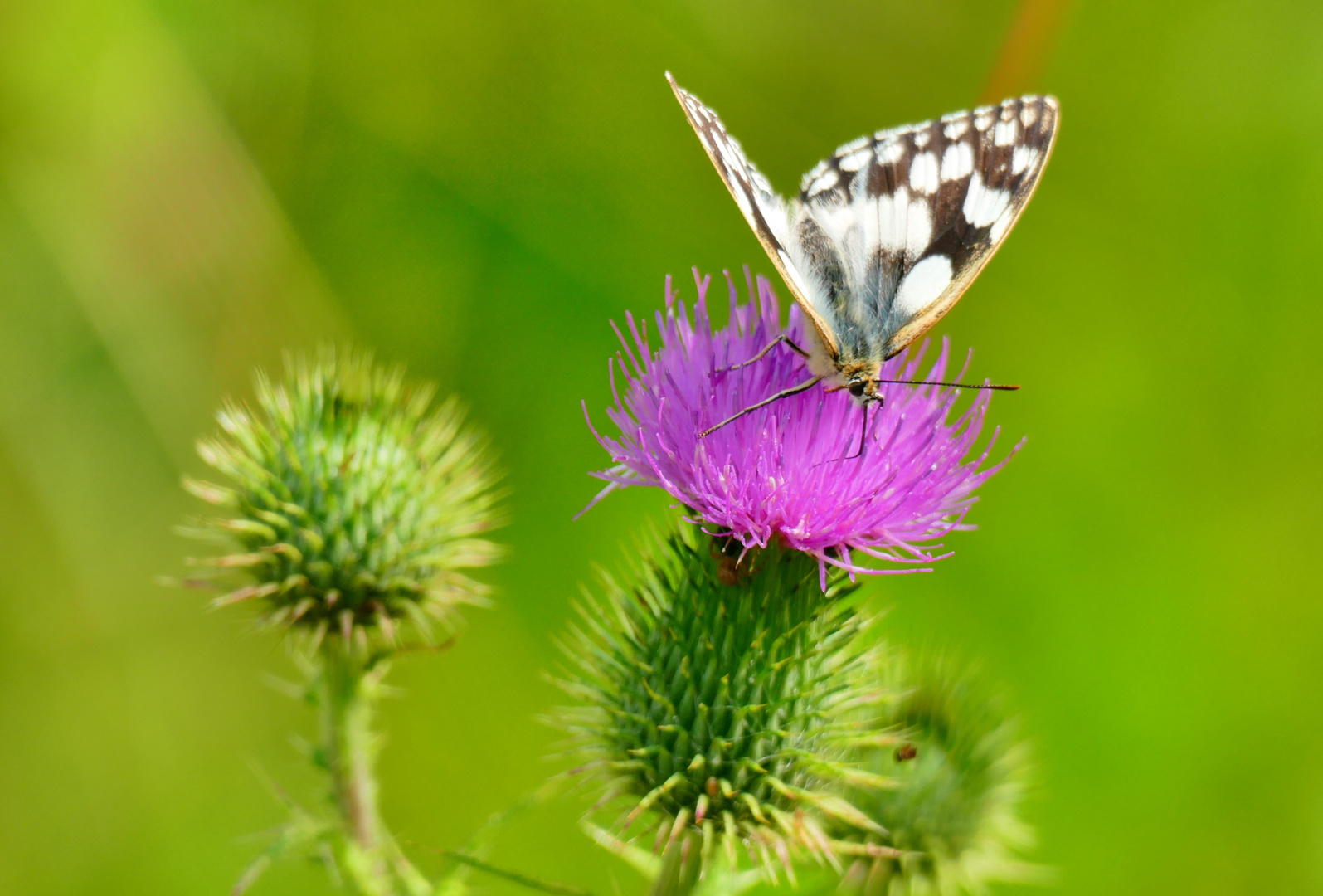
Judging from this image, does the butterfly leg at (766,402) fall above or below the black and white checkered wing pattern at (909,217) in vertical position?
below

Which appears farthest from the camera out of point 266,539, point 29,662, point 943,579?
point 943,579

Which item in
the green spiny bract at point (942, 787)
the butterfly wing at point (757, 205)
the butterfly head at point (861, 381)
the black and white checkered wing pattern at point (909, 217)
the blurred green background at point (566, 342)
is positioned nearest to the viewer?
the butterfly wing at point (757, 205)

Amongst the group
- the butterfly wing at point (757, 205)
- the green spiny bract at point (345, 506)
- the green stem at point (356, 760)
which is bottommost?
the green stem at point (356, 760)

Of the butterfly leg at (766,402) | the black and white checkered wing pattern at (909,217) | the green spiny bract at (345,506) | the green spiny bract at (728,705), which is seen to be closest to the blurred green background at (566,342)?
the green spiny bract at (345,506)

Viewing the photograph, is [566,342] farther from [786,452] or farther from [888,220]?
[786,452]

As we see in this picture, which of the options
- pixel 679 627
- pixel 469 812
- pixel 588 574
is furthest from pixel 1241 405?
pixel 469 812

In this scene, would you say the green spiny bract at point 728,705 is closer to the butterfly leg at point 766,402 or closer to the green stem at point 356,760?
the butterfly leg at point 766,402

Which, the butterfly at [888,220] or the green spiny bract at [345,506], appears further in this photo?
the green spiny bract at [345,506]

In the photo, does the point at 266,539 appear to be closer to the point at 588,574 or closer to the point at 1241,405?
the point at 588,574
